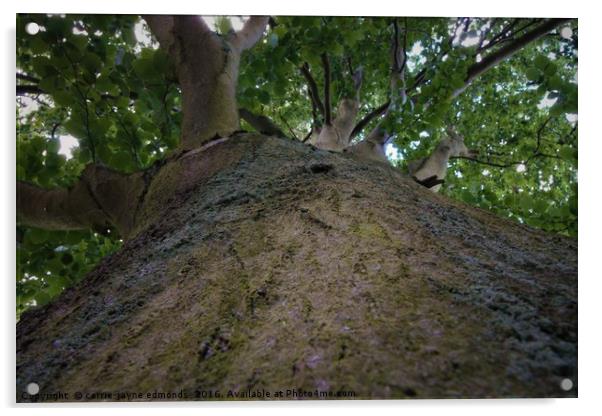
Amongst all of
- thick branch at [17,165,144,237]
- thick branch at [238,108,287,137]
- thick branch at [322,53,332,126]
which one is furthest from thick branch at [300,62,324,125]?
thick branch at [17,165,144,237]

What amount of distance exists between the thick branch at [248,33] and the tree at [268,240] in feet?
0.04

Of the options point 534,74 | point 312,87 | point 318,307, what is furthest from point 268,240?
point 312,87

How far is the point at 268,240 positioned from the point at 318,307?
0.72ft

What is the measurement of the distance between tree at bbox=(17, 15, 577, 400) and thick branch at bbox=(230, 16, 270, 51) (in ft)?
0.04

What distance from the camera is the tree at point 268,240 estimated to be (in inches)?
21.8

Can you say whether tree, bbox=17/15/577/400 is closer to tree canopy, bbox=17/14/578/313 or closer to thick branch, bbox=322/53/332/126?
tree canopy, bbox=17/14/578/313

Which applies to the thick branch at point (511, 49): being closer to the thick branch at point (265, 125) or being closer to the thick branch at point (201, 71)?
the thick branch at point (265, 125)

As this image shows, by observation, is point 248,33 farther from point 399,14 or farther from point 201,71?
point 399,14

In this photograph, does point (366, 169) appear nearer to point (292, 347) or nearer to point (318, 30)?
point (292, 347)

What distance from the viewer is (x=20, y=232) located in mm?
1679

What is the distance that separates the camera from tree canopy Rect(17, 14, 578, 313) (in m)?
1.40
